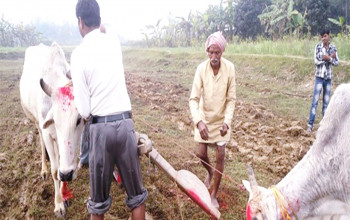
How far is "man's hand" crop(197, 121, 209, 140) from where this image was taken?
9.89 feet

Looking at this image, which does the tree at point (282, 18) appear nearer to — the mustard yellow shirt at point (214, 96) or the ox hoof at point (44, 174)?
the mustard yellow shirt at point (214, 96)

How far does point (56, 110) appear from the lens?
8.25ft

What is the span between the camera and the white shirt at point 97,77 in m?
2.14

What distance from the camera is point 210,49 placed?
307 cm

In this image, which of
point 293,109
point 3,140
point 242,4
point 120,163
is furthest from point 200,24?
point 120,163

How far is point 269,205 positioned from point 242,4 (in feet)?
66.7

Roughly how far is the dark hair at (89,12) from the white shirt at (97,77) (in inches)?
3.1

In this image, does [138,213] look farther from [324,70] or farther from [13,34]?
[13,34]

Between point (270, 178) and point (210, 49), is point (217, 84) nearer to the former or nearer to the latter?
point (210, 49)

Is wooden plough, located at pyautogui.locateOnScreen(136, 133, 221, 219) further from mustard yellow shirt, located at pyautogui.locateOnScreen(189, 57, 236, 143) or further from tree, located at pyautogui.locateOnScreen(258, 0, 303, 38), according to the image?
tree, located at pyautogui.locateOnScreen(258, 0, 303, 38)

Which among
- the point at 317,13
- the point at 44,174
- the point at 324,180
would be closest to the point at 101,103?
the point at 324,180

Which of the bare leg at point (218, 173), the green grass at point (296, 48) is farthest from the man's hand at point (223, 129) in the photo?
the green grass at point (296, 48)

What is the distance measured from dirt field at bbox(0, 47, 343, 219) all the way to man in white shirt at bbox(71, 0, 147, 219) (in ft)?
1.89

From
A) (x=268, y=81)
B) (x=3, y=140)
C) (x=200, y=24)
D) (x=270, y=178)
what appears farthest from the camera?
(x=200, y=24)
